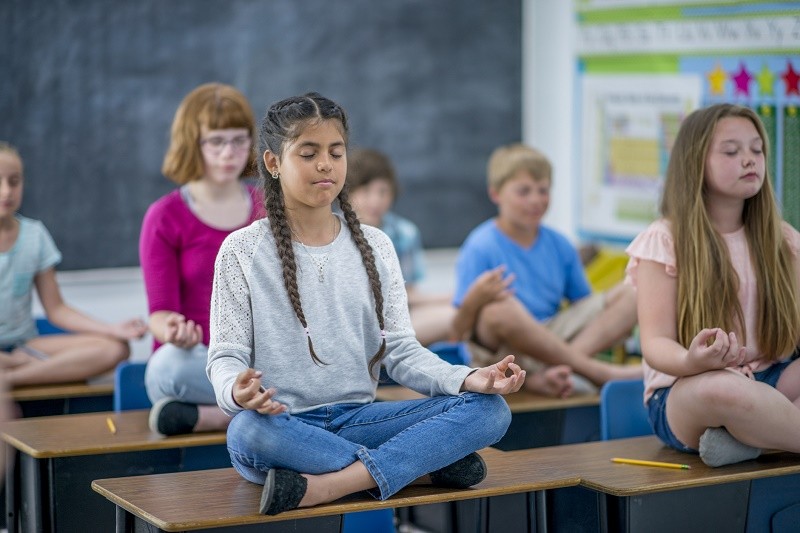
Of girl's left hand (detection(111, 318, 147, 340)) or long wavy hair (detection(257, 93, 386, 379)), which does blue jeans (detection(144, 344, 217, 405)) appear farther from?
long wavy hair (detection(257, 93, 386, 379))

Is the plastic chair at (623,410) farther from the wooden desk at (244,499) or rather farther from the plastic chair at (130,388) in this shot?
the plastic chair at (130,388)

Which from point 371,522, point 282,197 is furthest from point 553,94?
point 282,197

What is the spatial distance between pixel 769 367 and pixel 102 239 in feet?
9.70

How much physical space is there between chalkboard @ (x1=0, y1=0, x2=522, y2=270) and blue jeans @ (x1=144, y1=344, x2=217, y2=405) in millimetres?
1865

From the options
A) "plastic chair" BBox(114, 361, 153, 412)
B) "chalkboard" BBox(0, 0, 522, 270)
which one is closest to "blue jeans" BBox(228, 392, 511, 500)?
"plastic chair" BBox(114, 361, 153, 412)

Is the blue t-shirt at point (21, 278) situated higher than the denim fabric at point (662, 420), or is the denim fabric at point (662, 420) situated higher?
the blue t-shirt at point (21, 278)

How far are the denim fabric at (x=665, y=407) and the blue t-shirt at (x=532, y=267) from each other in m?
1.26

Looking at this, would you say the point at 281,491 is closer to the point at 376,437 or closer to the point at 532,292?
the point at 376,437

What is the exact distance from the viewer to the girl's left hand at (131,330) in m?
3.98

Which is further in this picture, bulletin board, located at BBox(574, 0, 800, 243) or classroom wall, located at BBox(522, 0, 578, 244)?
classroom wall, located at BBox(522, 0, 578, 244)

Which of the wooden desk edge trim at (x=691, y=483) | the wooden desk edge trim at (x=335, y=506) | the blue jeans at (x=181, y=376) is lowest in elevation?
the wooden desk edge trim at (x=691, y=483)

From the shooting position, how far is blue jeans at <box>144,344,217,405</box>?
10.7 feet

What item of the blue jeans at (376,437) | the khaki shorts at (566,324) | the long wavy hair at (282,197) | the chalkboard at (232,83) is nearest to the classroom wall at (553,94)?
the chalkboard at (232,83)

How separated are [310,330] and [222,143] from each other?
1.27 m
